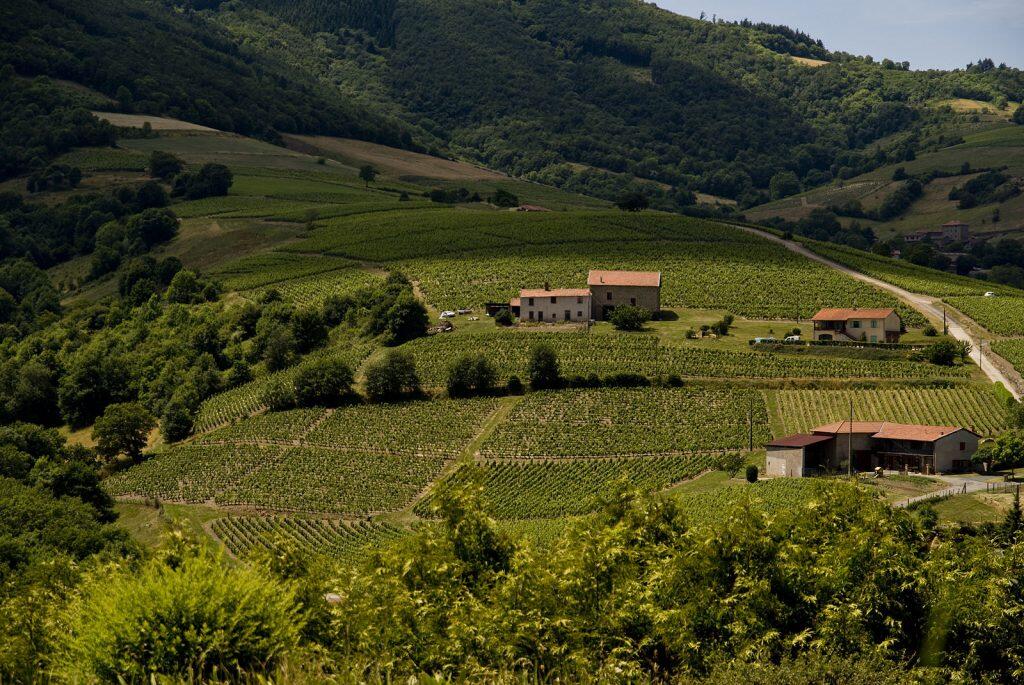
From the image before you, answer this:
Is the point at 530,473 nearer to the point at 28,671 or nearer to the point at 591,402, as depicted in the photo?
the point at 591,402

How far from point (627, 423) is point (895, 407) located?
16.8 meters

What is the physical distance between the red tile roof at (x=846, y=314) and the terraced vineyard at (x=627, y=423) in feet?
51.8

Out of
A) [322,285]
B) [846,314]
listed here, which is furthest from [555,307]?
[322,285]

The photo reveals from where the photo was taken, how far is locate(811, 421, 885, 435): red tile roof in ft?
245

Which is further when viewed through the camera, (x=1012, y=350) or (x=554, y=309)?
(x=554, y=309)

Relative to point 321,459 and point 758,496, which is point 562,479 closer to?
point 758,496

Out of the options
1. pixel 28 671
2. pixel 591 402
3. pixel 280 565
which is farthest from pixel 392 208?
pixel 28 671

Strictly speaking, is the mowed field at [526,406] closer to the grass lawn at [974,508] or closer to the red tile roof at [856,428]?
the red tile roof at [856,428]

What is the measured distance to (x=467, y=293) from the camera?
11619 centimetres

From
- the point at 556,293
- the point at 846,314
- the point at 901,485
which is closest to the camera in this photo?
the point at 901,485

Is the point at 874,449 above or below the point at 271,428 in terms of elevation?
above

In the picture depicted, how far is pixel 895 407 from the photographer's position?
81.7 m

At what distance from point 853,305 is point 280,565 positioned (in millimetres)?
82567

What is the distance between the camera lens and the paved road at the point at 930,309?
87812 mm
